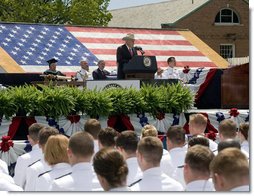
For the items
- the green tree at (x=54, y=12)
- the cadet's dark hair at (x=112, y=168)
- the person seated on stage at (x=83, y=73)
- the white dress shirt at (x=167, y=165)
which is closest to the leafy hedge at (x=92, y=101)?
the person seated on stage at (x=83, y=73)

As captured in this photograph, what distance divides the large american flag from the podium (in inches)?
234

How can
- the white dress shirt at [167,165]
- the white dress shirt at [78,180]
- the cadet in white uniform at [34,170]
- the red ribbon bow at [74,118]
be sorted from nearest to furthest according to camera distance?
the white dress shirt at [78,180], the cadet in white uniform at [34,170], the white dress shirt at [167,165], the red ribbon bow at [74,118]

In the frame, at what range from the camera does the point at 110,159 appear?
4039 mm

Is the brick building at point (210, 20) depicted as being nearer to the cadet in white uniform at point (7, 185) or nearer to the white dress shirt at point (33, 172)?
the white dress shirt at point (33, 172)

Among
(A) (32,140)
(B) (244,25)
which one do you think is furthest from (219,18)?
(A) (32,140)

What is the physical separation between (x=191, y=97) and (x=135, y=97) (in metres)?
0.97

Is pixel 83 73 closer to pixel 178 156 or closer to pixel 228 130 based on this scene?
pixel 228 130

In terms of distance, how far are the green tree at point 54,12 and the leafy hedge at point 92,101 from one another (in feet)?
79.2

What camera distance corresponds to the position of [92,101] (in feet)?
33.8

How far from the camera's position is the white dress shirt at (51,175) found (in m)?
4.89

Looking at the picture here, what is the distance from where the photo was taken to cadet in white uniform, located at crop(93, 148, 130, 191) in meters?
3.99

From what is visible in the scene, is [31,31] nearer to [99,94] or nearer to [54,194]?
[99,94]

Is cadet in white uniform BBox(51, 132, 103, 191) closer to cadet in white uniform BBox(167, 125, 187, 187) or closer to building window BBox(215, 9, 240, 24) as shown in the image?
cadet in white uniform BBox(167, 125, 187, 187)

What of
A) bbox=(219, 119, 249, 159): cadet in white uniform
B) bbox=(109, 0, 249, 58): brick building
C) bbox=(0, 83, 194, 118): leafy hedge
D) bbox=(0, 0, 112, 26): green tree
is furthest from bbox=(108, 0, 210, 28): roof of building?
bbox=(219, 119, 249, 159): cadet in white uniform
